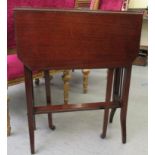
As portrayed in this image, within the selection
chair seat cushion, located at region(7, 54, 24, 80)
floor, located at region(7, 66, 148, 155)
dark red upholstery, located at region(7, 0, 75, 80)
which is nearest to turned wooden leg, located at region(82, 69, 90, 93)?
floor, located at region(7, 66, 148, 155)

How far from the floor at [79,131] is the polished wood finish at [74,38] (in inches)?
20.7

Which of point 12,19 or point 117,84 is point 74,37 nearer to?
point 12,19

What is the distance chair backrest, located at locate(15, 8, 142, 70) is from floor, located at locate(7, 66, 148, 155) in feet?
2.22

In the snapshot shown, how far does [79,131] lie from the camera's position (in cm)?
187

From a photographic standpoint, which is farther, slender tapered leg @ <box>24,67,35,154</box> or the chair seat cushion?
the chair seat cushion

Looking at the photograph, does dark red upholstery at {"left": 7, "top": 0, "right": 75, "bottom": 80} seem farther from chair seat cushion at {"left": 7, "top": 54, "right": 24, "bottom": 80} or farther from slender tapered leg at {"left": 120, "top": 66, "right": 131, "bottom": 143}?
slender tapered leg at {"left": 120, "top": 66, "right": 131, "bottom": 143}

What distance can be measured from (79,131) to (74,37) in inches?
36.0

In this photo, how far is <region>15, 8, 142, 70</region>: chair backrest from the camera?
A: 122 cm

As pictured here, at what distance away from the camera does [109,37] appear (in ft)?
4.36

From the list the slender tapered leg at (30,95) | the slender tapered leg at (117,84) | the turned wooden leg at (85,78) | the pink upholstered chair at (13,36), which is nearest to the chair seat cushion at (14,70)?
the pink upholstered chair at (13,36)

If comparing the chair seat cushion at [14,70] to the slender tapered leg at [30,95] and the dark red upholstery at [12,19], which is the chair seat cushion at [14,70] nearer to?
the dark red upholstery at [12,19]

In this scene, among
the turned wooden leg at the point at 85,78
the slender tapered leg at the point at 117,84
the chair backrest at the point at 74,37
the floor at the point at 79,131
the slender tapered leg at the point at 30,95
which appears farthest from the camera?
the turned wooden leg at the point at 85,78

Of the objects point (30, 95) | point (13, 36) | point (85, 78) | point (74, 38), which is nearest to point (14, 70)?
point (13, 36)

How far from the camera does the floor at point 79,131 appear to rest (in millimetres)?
1638
